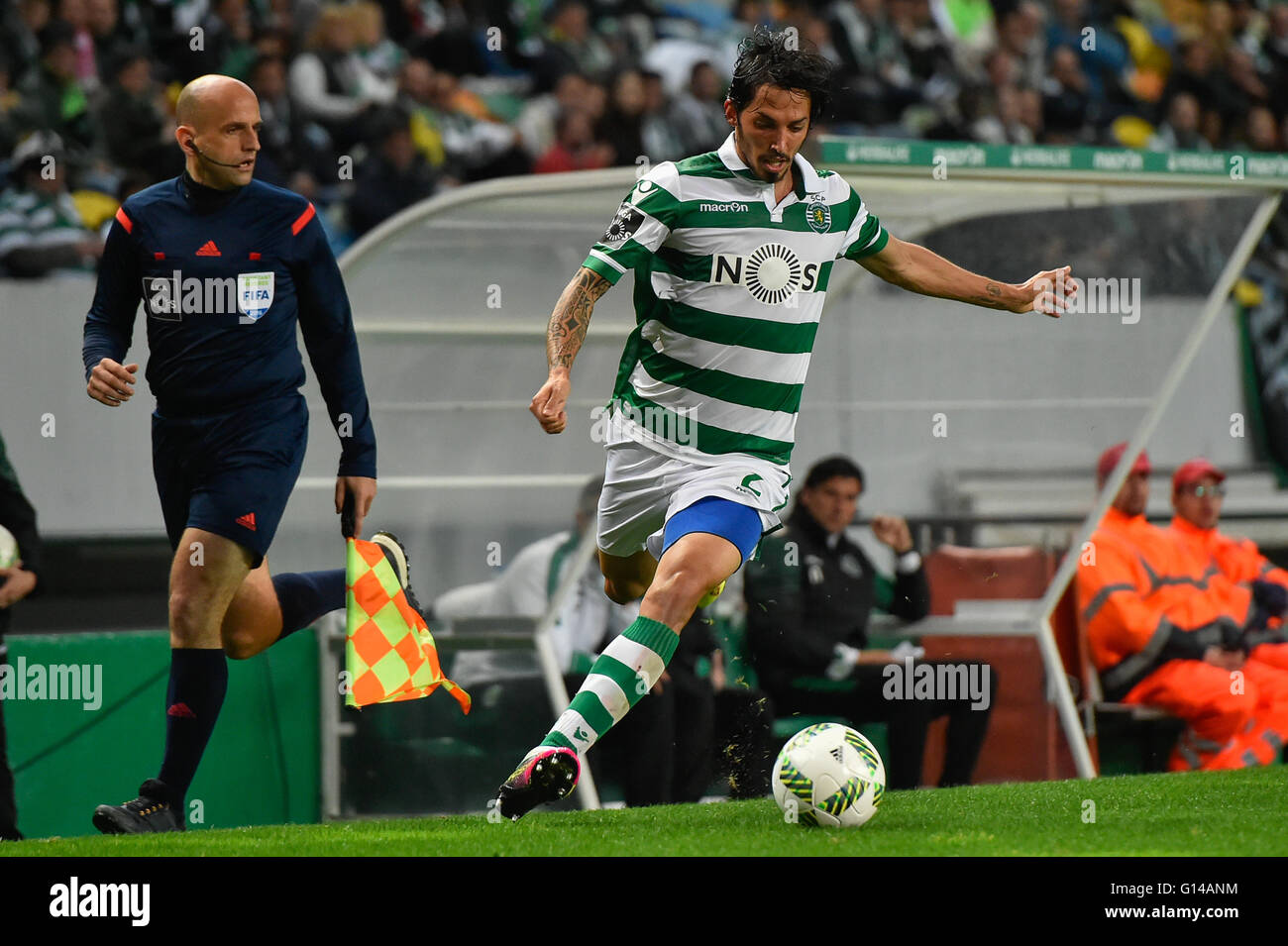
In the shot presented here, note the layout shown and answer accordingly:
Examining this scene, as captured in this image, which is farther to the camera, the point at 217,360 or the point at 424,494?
the point at 424,494

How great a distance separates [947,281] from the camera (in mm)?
5562

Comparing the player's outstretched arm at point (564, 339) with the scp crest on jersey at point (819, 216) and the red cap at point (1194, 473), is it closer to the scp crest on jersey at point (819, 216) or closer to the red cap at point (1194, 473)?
the scp crest on jersey at point (819, 216)

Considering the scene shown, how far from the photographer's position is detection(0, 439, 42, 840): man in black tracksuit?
605 centimetres

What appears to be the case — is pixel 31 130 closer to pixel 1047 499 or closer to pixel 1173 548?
pixel 1047 499

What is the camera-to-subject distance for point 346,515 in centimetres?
568

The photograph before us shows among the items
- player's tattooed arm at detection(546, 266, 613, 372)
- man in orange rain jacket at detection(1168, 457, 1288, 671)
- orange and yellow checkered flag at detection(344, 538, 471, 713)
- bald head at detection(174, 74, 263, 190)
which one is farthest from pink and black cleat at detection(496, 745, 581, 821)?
man in orange rain jacket at detection(1168, 457, 1288, 671)

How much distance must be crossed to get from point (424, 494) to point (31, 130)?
358 centimetres

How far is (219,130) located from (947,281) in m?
2.25

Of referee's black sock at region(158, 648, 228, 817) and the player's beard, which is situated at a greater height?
the player's beard

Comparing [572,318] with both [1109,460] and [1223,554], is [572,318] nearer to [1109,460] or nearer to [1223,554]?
[1109,460]

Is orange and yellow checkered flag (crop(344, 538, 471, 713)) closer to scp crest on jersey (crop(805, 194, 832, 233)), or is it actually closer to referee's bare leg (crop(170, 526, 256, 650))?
referee's bare leg (crop(170, 526, 256, 650))

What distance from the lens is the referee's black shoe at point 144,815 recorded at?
4992mm

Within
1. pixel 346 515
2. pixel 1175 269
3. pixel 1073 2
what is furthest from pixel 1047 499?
pixel 1073 2

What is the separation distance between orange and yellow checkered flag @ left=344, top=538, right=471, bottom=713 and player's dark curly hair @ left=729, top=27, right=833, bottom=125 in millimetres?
1943
